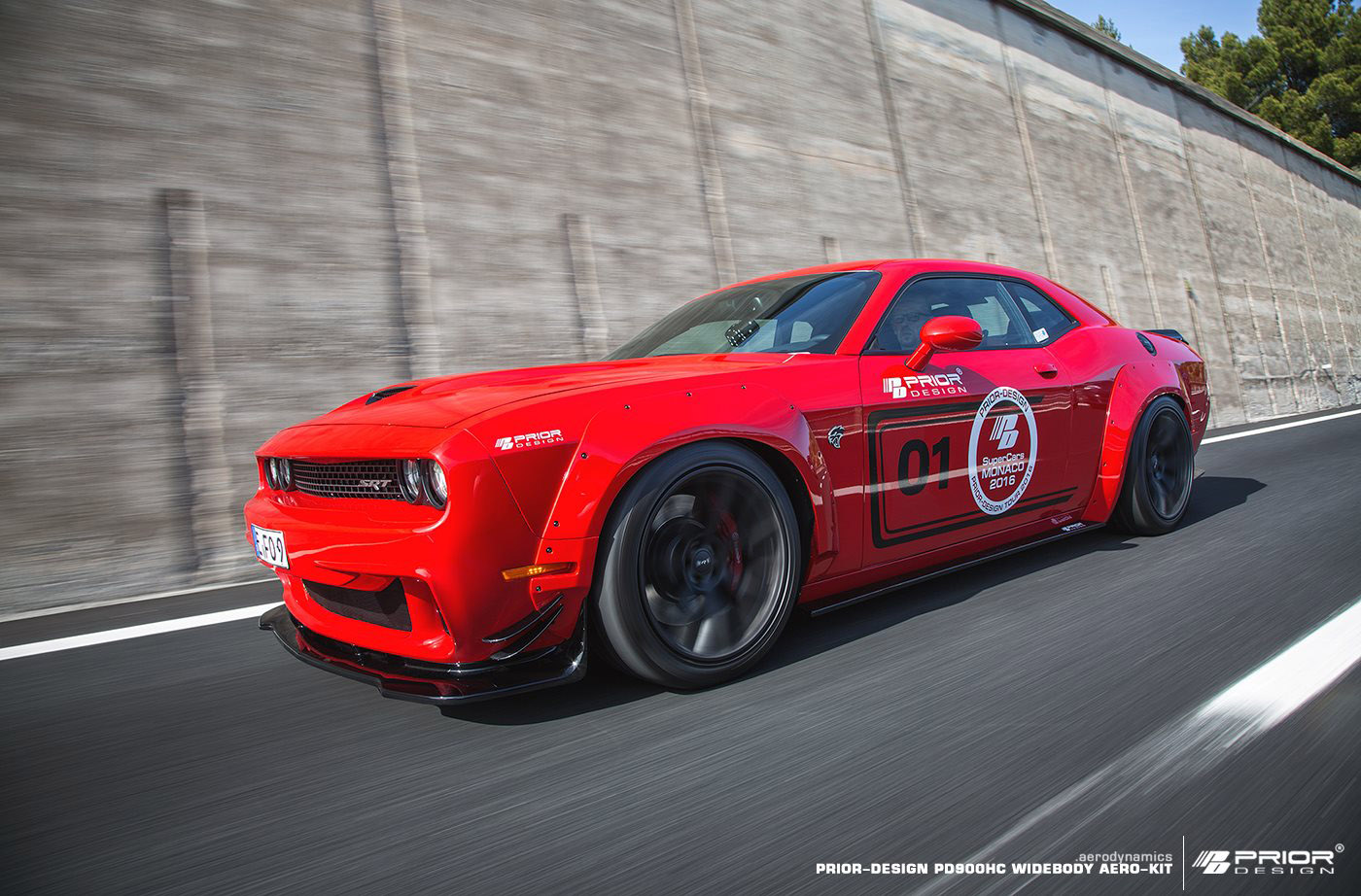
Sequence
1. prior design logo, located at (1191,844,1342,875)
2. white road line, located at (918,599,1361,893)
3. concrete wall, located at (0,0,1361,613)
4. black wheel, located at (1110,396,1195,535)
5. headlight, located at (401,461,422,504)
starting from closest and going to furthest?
prior design logo, located at (1191,844,1342,875)
white road line, located at (918,599,1361,893)
headlight, located at (401,461,422,504)
black wheel, located at (1110,396,1195,535)
concrete wall, located at (0,0,1361,613)

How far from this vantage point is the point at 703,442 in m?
2.41

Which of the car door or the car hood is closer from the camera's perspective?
the car hood

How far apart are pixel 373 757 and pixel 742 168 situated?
740 centimetres

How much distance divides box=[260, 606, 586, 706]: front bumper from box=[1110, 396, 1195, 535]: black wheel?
9.31ft

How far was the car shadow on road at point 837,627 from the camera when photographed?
2309mm

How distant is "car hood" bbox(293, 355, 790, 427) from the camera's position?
7.51 feet

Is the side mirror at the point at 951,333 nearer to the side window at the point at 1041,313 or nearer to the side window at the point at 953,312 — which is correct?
the side window at the point at 953,312

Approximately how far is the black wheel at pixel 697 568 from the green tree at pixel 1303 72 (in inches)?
1598

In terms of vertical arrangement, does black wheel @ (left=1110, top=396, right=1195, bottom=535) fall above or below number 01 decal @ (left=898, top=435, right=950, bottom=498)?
below

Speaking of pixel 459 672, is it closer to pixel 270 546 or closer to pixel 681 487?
pixel 681 487

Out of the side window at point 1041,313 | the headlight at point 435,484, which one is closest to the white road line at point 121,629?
the headlight at point 435,484

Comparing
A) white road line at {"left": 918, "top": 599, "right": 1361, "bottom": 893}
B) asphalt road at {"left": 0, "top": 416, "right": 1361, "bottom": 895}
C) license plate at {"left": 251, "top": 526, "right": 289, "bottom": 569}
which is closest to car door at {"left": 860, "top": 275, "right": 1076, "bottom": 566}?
asphalt road at {"left": 0, "top": 416, "right": 1361, "bottom": 895}

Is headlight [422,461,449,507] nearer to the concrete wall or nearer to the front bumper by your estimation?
the front bumper


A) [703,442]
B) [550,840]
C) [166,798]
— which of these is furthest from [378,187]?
[550,840]
